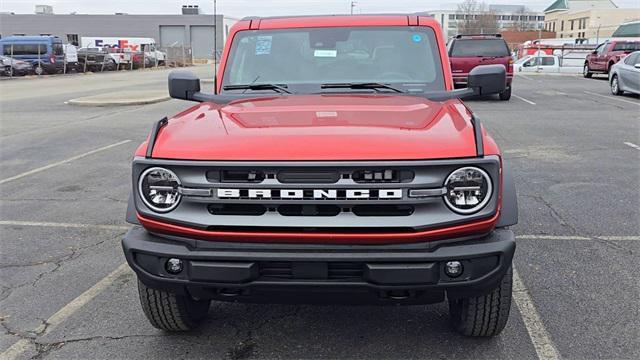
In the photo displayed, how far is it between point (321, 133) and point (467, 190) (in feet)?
2.40

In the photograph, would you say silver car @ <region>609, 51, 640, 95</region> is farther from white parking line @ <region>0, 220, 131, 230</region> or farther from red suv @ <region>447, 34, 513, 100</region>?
white parking line @ <region>0, 220, 131, 230</region>

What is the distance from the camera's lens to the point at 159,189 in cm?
283

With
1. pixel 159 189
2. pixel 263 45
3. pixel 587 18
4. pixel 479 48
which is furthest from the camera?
pixel 587 18

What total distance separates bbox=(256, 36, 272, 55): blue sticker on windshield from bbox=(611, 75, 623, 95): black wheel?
17.2 m

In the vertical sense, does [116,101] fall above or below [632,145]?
above

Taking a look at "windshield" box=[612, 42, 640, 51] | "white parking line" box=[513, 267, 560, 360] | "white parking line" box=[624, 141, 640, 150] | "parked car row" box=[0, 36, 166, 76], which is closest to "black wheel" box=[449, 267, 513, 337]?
"white parking line" box=[513, 267, 560, 360]

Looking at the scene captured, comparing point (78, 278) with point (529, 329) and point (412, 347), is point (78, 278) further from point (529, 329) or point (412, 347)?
point (529, 329)

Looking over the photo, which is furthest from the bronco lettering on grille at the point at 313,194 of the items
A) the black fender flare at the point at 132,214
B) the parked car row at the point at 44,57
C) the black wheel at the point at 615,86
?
the parked car row at the point at 44,57

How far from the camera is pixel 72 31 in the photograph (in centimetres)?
8744

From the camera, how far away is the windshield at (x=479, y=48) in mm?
17750

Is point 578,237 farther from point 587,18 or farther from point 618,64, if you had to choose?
point 587,18

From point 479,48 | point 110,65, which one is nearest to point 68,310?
point 479,48

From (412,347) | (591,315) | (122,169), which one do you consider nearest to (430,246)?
(412,347)

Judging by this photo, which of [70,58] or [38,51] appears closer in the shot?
[38,51]
